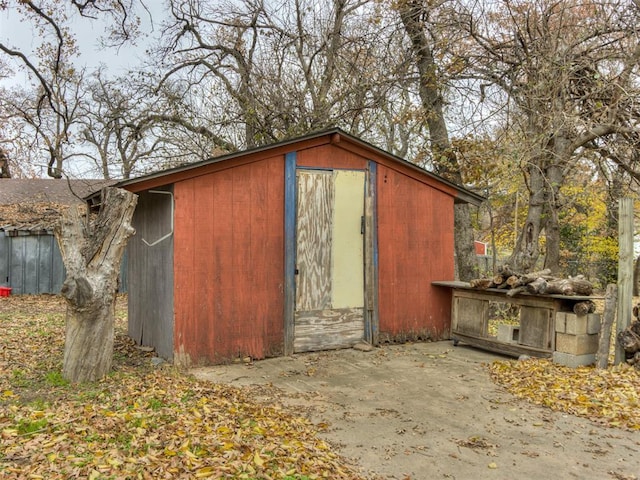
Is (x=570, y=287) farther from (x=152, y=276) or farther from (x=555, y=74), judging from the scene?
(x=152, y=276)

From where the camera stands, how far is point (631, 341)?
614 centimetres

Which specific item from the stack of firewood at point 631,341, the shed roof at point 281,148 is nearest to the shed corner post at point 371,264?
the shed roof at point 281,148

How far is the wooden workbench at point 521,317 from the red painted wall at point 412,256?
276mm

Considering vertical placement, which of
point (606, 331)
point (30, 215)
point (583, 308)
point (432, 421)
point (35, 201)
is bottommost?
point (432, 421)

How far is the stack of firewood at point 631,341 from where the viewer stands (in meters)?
6.12

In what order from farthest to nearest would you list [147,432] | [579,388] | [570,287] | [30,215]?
[30,215] < [570,287] < [579,388] < [147,432]

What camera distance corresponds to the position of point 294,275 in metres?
7.13

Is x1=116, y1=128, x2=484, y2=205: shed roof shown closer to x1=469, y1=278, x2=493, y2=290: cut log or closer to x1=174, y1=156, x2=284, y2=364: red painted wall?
x1=174, y1=156, x2=284, y2=364: red painted wall

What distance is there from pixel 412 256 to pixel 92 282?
469cm

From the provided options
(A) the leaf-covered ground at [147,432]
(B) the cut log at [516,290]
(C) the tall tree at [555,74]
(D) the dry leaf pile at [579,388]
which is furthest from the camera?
(C) the tall tree at [555,74]

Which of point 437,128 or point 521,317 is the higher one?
point 437,128

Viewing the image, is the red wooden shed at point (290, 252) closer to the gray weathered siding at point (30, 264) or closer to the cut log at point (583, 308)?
the cut log at point (583, 308)

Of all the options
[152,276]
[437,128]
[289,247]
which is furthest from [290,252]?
[437,128]

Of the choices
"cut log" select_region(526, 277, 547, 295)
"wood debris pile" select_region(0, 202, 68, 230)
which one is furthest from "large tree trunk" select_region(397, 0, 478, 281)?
"wood debris pile" select_region(0, 202, 68, 230)
